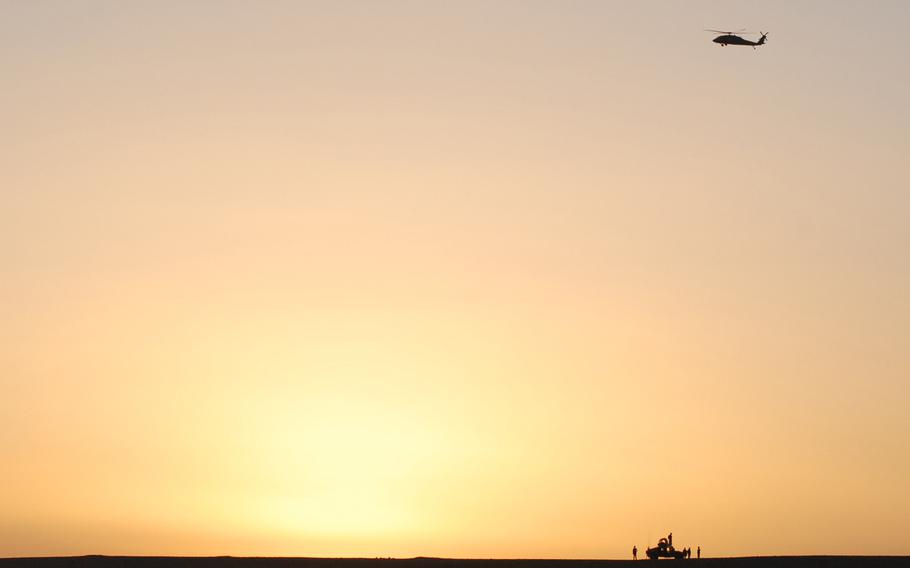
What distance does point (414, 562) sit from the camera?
101m

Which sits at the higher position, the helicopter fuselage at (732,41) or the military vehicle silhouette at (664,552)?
the helicopter fuselage at (732,41)

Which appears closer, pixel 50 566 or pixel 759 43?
pixel 50 566

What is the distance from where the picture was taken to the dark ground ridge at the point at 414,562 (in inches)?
3743

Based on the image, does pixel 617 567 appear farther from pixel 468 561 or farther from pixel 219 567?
pixel 219 567

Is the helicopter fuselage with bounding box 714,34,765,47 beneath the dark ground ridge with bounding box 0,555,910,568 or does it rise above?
above

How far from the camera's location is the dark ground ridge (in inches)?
3743

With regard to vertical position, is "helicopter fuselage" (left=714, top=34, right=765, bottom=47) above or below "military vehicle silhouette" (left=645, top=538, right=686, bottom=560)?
above

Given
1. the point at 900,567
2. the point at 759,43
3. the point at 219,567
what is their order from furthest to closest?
the point at 759,43 < the point at 219,567 < the point at 900,567

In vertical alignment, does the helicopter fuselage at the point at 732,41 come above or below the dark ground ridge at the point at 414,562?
above

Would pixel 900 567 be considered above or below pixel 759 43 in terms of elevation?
below

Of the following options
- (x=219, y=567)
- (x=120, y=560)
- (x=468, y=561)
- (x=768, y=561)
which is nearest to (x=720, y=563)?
(x=768, y=561)

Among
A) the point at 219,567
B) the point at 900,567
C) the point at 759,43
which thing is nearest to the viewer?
the point at 900,567

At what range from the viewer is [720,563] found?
9662cm

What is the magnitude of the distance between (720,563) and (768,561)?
2.90 m
